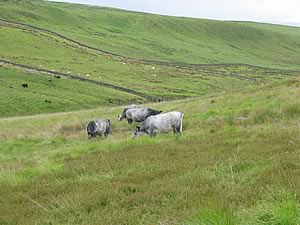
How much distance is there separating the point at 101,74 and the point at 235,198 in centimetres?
Answer: 8963

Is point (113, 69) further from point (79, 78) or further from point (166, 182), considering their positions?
point (166, 182)

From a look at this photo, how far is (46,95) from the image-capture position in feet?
216

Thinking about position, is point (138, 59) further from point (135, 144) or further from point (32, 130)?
point (135, 144)

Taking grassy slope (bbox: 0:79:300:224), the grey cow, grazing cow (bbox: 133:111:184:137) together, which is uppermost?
grassy slope (bbox: 0:79:300:224)

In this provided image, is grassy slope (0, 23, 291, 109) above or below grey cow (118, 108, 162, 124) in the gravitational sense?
below

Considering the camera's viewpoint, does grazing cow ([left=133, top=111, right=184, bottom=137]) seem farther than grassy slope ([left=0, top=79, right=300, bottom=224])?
Yes

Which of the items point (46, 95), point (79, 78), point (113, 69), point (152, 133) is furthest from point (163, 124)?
point (113, 69)

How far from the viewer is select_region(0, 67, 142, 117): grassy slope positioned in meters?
58.8

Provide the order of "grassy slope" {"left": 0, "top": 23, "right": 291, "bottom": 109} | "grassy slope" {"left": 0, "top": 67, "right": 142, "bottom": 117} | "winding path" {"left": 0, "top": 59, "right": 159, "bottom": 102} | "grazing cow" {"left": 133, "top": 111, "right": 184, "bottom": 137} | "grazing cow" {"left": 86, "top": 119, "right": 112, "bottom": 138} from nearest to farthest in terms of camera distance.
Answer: "grazing cow" {"left": 133, "top": 111, "right": 184, "bottom": 137} < "grazing cow" {"left": 86, "top": 119, "right": 112, "bottom": 138} < "grassy slope" {"left": 0, "top": 67, "right": 142, "bottom": 117} < "winding path" {"left": 0, "top": 59, "right": 159, "bottom": 102} < "grassy slope" {"left": 0, "top": 23, "right": 291, "bottom": 109}

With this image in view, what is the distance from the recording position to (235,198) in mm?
9539

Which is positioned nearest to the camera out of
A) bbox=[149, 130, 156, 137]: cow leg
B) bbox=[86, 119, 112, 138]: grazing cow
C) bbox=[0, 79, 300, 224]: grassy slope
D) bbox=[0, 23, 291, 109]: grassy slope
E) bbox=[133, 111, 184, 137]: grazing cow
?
bbox=[0, 79, 300, 224]: grassy slope

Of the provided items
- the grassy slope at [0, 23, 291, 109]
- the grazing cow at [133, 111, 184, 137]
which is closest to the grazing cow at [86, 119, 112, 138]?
the grazing cow at [133, 111, 184, 137]

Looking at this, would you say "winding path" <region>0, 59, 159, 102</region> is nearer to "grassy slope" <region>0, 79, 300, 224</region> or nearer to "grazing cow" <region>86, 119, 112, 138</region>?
"grazing cow" <region>86, 119, 112, 138</region>

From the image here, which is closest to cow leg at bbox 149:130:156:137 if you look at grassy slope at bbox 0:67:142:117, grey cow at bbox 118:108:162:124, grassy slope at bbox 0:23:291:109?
grey cow at bbox 118:108:162:124
